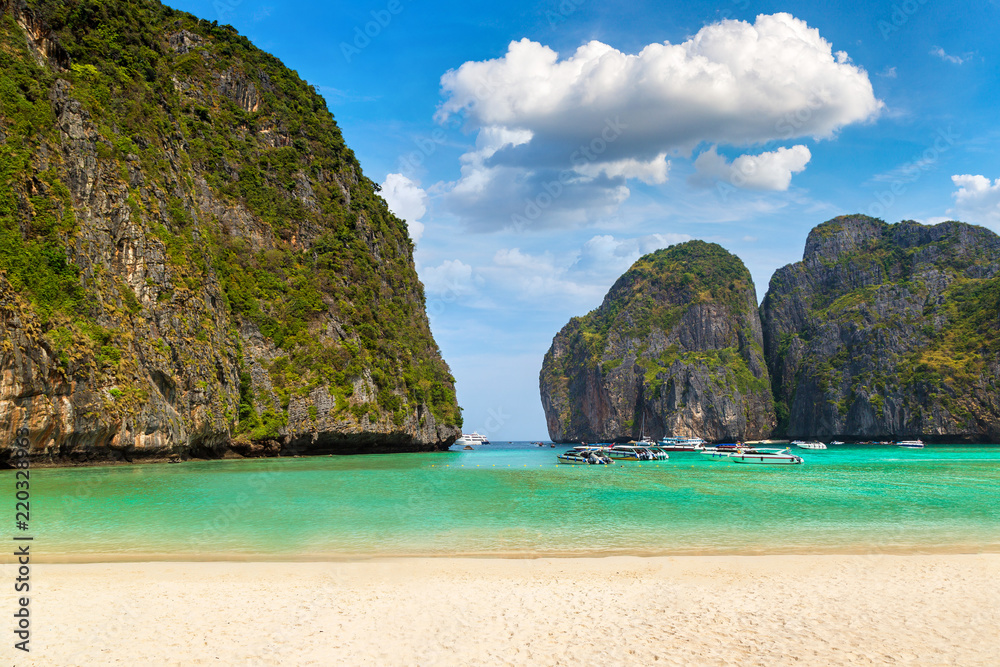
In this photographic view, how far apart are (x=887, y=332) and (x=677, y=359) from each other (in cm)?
4733

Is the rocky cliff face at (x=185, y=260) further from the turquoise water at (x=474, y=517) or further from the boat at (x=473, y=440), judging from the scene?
the boat at (x=473, y=440)

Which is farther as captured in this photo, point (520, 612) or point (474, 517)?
point (474, 517)

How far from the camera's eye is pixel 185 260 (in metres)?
48.7

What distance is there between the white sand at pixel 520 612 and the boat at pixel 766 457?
48.0 m

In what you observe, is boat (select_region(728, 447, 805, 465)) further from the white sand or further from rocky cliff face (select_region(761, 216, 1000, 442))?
rocky cliff face (select_region(761, 216, 1000, 442))

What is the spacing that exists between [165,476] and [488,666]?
3148cm

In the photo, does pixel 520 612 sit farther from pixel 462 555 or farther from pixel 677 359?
pixel 677 359

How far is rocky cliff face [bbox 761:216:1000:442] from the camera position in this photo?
112 meters

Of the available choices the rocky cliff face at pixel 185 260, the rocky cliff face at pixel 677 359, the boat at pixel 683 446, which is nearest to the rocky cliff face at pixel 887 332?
the rocky cliff face at pixel 677 359

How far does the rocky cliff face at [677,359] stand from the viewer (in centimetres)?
14562

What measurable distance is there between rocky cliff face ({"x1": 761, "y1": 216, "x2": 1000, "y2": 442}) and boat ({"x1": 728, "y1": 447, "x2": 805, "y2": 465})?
73.0 meters

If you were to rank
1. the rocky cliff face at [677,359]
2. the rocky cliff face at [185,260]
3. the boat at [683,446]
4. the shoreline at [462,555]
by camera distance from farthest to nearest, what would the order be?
1. the rocky cliff face at [677,359]
2. the boat at [683,446]
3. the rocky cliff face at [185,260]
4. the shoreline at [462,555]

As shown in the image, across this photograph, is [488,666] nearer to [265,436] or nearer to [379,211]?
[265,436]

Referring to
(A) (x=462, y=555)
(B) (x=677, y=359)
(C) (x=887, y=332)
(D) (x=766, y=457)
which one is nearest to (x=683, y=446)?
(D) (x=766, y=457)
